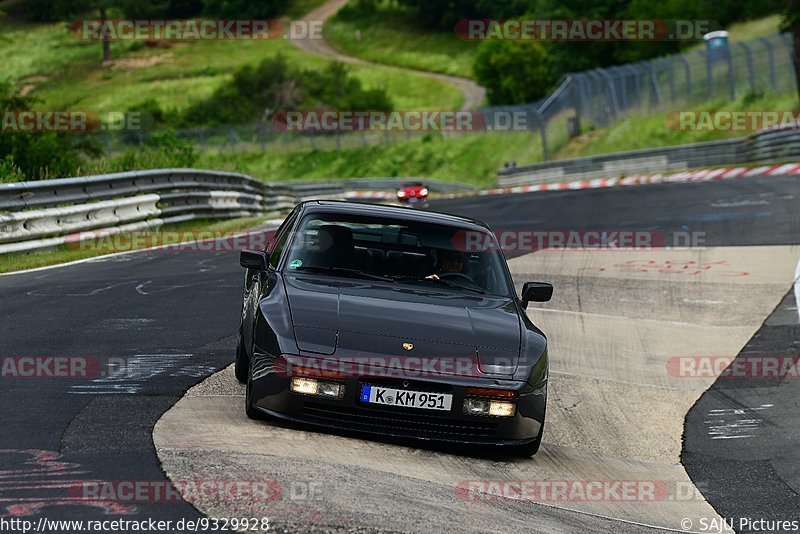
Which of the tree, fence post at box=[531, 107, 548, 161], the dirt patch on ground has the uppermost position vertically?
fence post at box=[531, 107, 548, 161]

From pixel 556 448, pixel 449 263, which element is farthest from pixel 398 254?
pixel 556 448

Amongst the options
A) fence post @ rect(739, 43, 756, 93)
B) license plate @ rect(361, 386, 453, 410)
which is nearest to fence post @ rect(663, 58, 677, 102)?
fence post @ rect(739, 43, 756, 93)

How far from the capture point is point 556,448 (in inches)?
332

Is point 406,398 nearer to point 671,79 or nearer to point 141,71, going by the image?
point 671,79

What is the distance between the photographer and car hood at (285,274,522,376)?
7406 millimetres

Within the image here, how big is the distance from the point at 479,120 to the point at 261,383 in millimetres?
57622

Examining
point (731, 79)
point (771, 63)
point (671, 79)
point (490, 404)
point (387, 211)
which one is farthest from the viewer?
point (671, 79)

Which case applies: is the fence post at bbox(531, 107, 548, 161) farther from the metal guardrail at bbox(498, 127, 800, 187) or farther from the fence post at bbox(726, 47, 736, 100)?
the fence post at bbox(726, 47, 736, 100)

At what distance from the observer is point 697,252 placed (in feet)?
60.3

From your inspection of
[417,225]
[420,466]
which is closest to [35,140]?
[417,225]

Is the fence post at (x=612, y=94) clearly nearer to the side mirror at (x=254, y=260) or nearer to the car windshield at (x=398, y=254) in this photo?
the car windshield at (x=398, y=254)

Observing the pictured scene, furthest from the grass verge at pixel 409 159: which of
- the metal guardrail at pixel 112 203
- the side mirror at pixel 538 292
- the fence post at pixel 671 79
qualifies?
the side mirror at pixel 538 292

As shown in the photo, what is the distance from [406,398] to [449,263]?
1770mm

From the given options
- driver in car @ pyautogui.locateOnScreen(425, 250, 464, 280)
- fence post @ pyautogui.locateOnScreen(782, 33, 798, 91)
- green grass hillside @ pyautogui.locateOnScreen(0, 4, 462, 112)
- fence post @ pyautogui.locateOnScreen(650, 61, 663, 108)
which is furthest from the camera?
green grass hillside @ pyautogui.locateOnScreen(0, 4, 462, 112)
